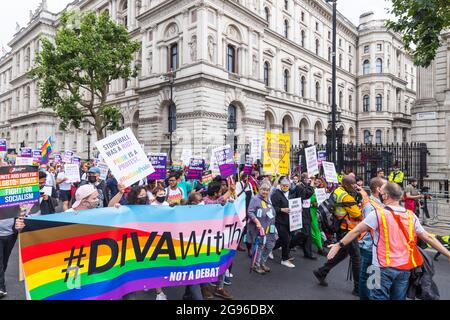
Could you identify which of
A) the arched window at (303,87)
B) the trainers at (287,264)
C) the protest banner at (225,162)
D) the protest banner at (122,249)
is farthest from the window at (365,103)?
the protest banner at (122,249)

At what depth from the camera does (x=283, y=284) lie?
5680mm

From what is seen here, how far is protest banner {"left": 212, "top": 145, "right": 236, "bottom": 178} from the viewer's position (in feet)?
25.3

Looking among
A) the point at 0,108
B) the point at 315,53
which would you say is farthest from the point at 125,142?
the point at 0,108

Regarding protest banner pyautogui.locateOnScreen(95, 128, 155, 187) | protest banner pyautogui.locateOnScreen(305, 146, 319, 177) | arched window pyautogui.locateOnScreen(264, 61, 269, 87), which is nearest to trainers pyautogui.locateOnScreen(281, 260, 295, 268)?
protest banner pyautogui.locateOnScreen(305, 146, 319, 177)

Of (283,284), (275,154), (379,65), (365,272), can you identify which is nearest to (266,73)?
(379,65)

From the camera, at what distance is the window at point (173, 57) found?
29.1 metres

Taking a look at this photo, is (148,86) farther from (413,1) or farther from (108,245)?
(108,245)

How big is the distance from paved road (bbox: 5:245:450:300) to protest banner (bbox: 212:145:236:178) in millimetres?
2074

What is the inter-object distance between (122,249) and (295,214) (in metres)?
4.13

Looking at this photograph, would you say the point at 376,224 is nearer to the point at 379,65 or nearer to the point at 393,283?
the point at 393,283
